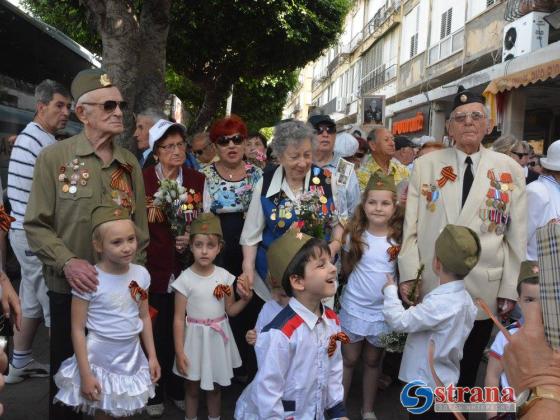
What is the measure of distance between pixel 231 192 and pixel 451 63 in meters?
19.0

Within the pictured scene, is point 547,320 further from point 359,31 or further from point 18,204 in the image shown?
point 359,31

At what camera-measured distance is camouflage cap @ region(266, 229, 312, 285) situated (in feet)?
9.57

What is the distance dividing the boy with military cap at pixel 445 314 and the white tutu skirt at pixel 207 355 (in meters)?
1.24

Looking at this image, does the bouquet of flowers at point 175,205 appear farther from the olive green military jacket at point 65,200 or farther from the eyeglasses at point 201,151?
the eyeglasses at point 201,151

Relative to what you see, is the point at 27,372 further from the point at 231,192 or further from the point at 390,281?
the point at 390,281

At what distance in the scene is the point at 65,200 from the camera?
3188 mm

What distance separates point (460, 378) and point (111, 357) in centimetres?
231

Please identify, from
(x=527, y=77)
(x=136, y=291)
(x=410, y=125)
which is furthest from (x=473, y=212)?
(x=410, y=125)

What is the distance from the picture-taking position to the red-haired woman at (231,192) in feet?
14.5

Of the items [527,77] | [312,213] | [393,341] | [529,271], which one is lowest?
[393,341]

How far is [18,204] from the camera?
4.29 m

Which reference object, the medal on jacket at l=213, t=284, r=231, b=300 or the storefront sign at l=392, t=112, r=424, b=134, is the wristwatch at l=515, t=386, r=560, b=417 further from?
the storefront sign at l=392, t=112, r=424, b=134

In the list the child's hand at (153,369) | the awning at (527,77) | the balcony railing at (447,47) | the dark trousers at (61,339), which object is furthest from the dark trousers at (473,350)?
the balcony railing at (447,47)

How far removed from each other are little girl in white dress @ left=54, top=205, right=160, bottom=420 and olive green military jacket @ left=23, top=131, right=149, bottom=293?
0.15 metres
